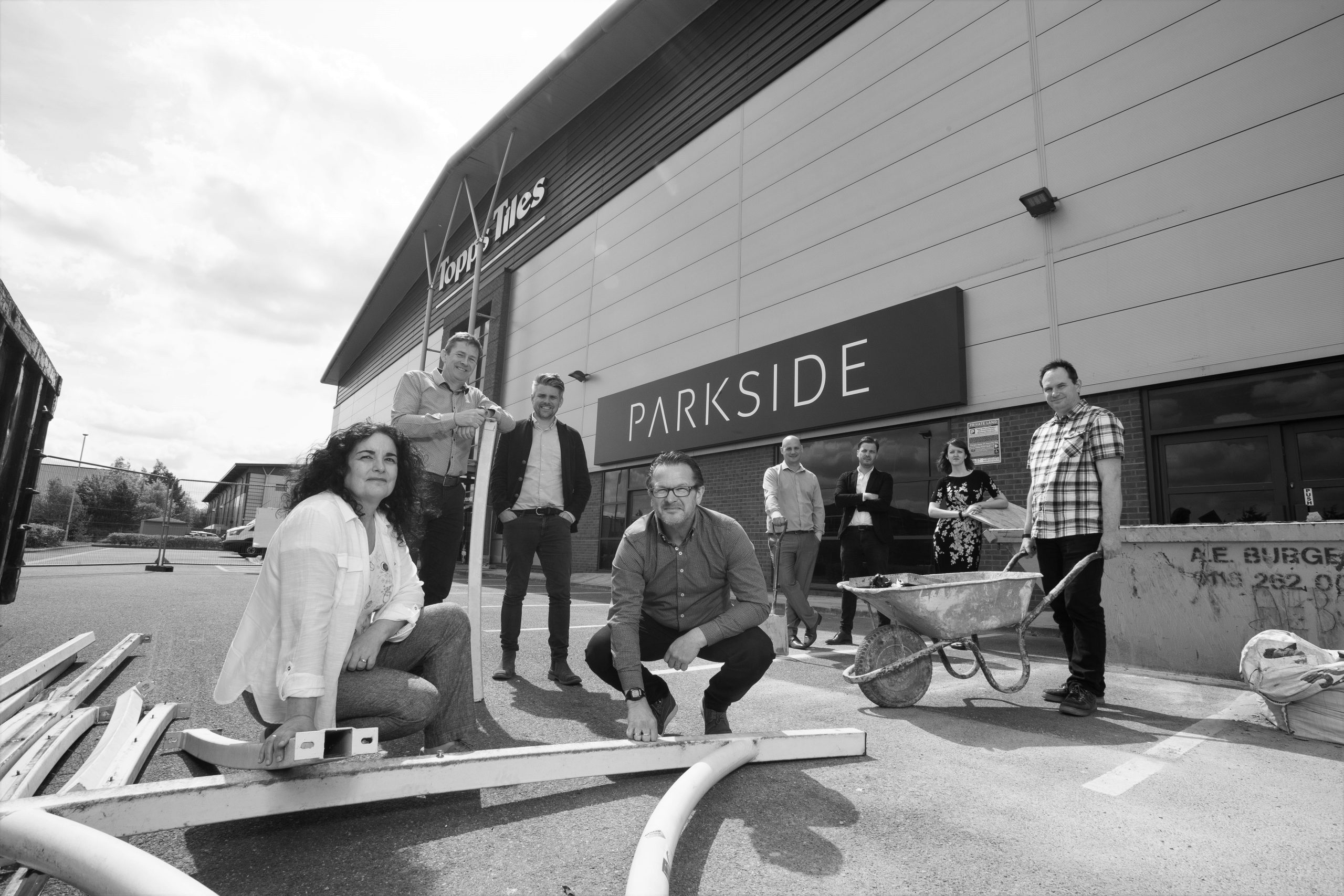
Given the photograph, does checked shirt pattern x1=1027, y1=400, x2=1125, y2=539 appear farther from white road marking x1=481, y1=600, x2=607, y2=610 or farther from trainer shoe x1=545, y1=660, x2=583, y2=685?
white road marking x1=481, y1=600, x2=607, y2=610

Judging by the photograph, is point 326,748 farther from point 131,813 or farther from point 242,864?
point 131,813

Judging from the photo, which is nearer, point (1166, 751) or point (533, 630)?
point (1166, 751)

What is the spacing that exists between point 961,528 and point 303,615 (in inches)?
178

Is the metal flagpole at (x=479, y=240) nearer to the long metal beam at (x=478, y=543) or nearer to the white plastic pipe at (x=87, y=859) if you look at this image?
the long metal beam at (x=478, y=543)

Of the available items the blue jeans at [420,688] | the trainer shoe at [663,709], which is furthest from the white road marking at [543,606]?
the blue jeans at [420,688]

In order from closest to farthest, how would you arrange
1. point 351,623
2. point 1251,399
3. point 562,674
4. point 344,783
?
point 344,783
point 351,623
point 562,674
point 1251,399

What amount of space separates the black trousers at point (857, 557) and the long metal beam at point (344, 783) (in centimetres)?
336

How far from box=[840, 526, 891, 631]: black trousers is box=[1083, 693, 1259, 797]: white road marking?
242cm

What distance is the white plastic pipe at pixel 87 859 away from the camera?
1190mm

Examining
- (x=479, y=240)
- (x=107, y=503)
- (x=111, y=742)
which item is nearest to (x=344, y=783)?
(x=111, y=742)

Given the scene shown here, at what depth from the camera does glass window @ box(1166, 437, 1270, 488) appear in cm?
620

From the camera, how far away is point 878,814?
2.14 m

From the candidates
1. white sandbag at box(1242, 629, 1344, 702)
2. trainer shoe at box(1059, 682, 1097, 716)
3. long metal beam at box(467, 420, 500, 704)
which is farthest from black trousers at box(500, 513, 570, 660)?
white sandbag at box(1242, 629, 1344, 702)

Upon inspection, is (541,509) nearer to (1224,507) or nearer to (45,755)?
(45,755)
